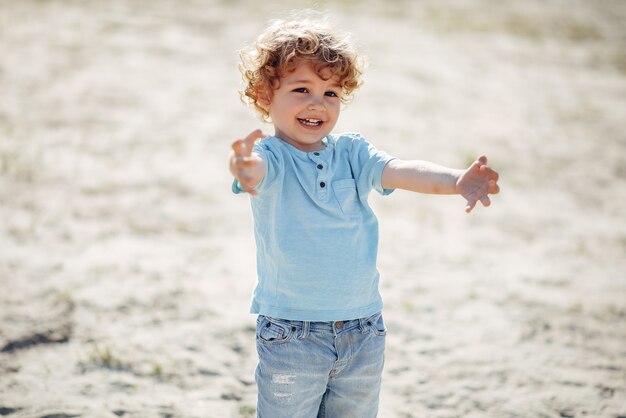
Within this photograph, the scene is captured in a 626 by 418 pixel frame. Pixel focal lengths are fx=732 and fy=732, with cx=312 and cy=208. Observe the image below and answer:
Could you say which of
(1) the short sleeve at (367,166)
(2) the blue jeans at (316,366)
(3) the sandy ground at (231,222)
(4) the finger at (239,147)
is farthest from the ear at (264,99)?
(3) the sandy ground at (231,222)

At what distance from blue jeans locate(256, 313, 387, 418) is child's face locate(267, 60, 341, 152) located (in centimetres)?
60

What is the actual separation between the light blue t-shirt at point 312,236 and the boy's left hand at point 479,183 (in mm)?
315

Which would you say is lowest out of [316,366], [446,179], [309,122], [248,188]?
[316,366]

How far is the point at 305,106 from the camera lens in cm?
232

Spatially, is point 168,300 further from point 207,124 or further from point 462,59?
point 462,59

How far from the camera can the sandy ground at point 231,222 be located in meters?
3.58

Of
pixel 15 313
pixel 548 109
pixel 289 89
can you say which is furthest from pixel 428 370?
pixel 548 109

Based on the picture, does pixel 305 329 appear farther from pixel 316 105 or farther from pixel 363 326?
pixel 316 105

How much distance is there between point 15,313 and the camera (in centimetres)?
398

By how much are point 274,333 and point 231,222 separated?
342 centimetres

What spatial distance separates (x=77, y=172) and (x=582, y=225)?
4208mm

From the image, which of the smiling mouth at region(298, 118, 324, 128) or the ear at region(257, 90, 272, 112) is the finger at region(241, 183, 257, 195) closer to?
the smiling mouth at region(298, 118, 324, 128)

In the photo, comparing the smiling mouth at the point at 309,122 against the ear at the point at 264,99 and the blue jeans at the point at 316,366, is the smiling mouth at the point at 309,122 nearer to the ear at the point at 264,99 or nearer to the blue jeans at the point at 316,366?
the ear at the point at 264,99

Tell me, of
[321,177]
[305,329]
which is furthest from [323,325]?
[321,177]
